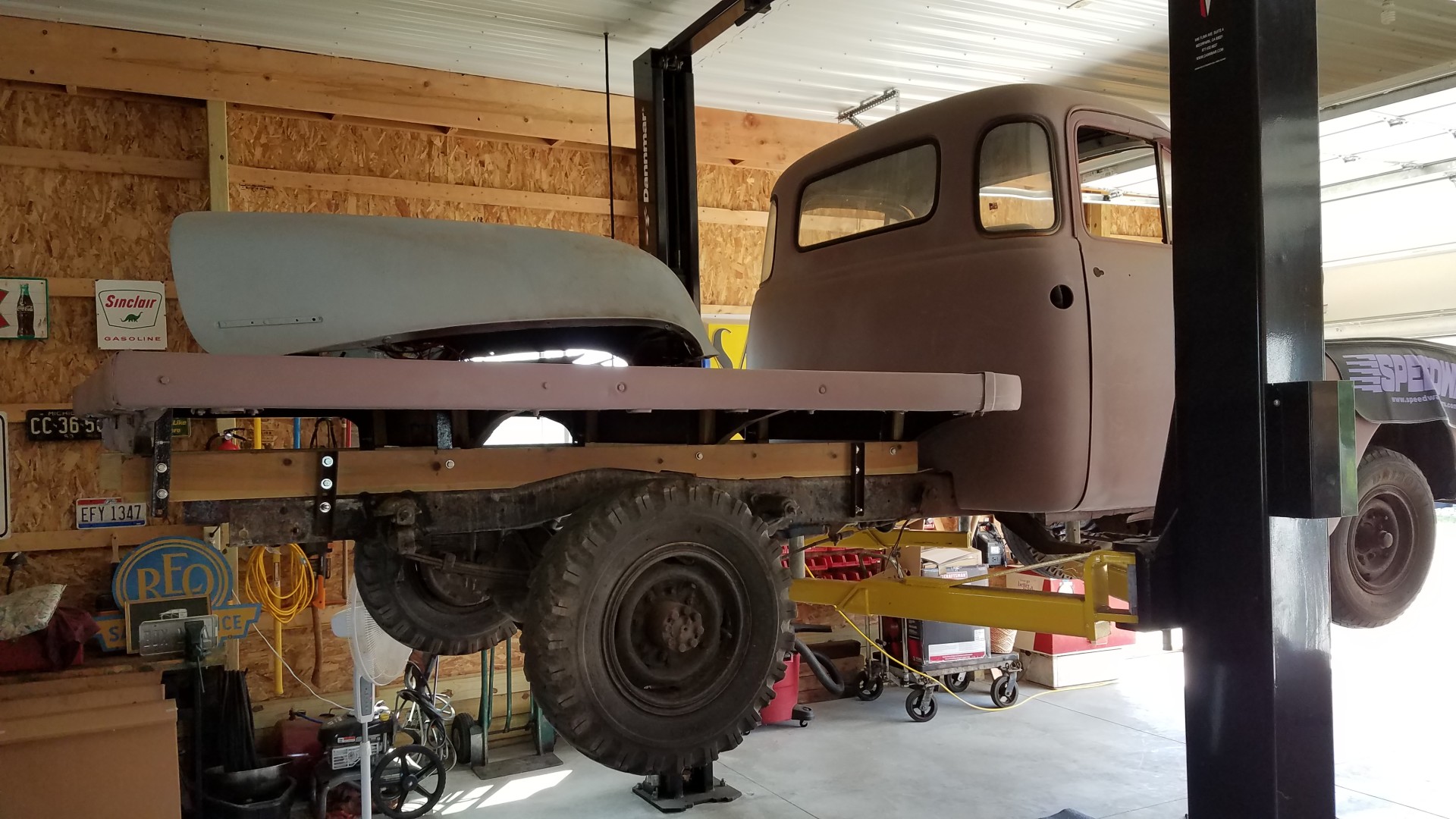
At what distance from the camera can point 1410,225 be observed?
1099cm

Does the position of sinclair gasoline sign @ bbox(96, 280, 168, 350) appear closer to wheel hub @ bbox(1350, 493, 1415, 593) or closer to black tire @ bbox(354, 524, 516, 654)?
black tire @ bbox(354, 524, 516, 654)

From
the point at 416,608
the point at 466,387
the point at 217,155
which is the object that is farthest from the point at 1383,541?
the point at 217,155

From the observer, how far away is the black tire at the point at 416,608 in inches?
123

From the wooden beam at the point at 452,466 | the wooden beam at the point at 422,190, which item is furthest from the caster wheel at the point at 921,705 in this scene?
the wooden beam at the point at 452,466

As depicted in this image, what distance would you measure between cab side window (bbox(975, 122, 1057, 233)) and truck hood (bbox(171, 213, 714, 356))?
1.31 m

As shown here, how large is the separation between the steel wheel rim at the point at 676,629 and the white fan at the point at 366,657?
8.75 feet

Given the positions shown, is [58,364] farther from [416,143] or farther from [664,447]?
[664,447]

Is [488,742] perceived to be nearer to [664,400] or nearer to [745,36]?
[745,36]

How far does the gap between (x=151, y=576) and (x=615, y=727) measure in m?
5.17

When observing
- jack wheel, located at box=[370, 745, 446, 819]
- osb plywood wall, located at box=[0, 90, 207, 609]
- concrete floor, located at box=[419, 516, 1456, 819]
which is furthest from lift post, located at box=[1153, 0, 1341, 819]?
osb plywood wall, located at box=[0, 90, 207, 609]

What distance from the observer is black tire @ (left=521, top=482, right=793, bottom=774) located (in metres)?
2.35

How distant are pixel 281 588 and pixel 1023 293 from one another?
18.0ft

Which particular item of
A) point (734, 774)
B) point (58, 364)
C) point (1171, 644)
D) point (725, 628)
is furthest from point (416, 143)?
point (1171, 644)

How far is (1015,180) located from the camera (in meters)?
3.33
